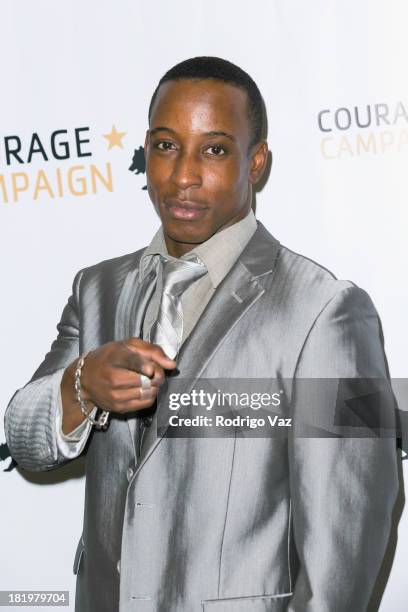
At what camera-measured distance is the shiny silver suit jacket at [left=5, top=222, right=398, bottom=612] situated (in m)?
1.57

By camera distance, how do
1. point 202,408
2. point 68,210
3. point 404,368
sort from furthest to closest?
point 68,210 → point 404,368 → point 202,408

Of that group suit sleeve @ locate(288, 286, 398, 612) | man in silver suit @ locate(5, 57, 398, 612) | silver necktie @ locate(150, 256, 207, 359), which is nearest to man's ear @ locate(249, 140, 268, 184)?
man in silver suit @ locate(5, 57, 398, 612)

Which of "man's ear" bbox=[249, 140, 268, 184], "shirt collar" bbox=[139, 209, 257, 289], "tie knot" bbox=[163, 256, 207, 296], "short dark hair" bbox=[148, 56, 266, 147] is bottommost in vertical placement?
"tie knot" bbox=[163, 256, 207, 296]

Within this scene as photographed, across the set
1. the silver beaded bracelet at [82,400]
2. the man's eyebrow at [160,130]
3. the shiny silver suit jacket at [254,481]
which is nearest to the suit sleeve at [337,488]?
the shiny silver suit jacket at [254,481]

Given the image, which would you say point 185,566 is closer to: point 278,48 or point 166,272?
point 166,272

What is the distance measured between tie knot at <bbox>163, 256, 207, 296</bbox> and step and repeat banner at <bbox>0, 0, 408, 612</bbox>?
288 mm

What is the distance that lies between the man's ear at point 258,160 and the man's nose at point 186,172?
0.15 meters

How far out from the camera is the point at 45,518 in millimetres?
2168

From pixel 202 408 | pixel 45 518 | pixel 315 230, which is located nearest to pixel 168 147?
pixel 315 230

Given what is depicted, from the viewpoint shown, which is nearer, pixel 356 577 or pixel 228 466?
pixel 356 577

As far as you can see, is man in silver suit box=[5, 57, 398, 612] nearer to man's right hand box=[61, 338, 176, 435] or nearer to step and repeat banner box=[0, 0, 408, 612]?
man's right hand box=[61, 338, 176, 435]

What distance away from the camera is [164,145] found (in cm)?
177

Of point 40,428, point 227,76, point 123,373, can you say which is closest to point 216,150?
point 227,76

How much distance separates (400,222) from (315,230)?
197 millimetres
